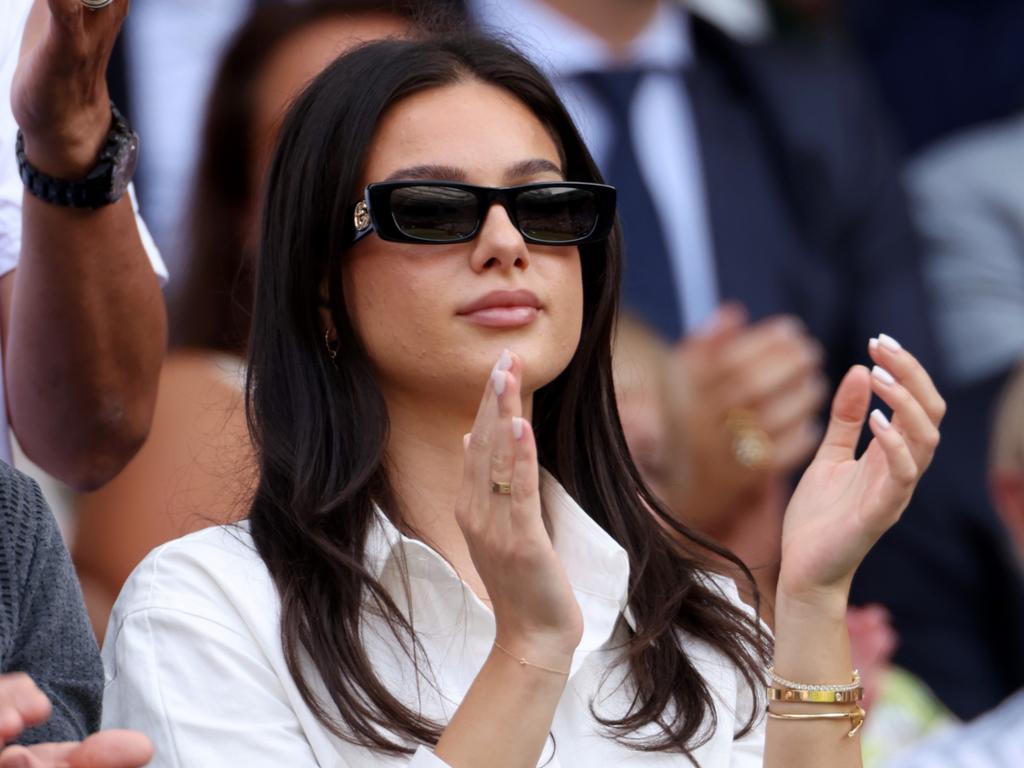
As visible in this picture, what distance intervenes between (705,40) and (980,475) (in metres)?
1.37

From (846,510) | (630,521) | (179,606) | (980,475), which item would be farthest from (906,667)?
(179,606)

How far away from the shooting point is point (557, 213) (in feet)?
9.20

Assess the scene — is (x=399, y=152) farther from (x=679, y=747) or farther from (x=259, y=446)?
(x=679, y=747)

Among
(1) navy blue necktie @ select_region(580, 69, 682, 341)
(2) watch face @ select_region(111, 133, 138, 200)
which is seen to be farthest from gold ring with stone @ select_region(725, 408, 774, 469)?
(2) watch face @ select_region(111, 133, 138, 200)

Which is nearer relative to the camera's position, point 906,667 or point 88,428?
point 88,428

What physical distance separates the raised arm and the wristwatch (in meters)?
0.01

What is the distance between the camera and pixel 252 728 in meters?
2.45

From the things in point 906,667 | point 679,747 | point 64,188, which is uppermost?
point 64,188

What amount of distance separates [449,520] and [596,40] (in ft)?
8.39

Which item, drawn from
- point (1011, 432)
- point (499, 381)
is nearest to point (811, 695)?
point (499, 381)

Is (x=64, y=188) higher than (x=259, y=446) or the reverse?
higher

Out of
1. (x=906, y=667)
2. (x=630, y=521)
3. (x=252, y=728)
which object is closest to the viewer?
(x=252, y=728)

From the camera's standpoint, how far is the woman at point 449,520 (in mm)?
2447

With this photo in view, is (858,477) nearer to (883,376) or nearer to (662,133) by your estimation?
(883,376)
